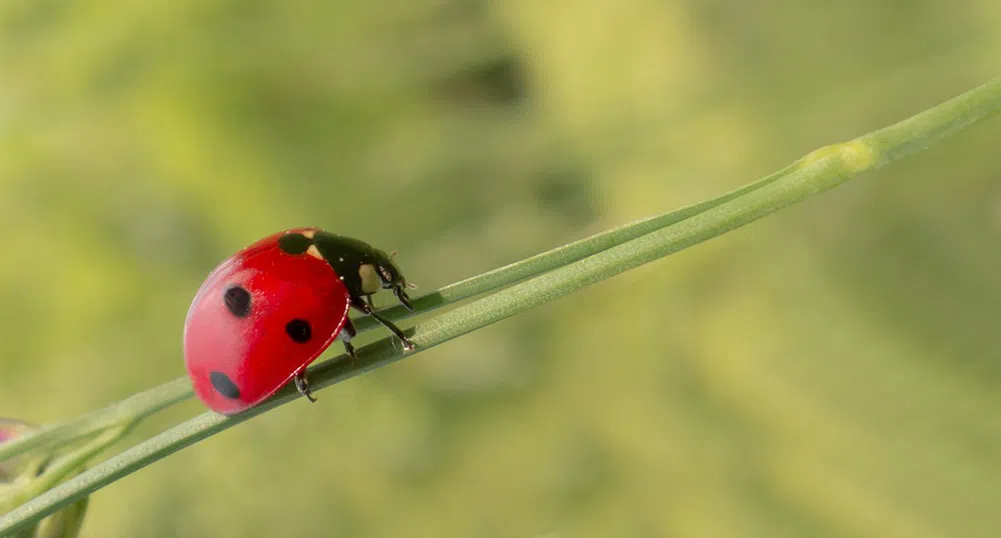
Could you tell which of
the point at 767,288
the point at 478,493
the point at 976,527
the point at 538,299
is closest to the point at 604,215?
the point at 767,288

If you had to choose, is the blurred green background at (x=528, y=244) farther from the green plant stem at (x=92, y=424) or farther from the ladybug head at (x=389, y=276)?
the green plant stem at (x=92, y=424)

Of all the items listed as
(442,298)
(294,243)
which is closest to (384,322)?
(442,298)

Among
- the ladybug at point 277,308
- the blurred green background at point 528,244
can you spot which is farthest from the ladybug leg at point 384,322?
the blurred green background at point 528,244

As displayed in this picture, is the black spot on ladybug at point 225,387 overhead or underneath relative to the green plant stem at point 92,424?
underneath

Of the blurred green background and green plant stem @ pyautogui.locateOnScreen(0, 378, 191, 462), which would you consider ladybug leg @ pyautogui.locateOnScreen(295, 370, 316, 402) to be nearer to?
green plant stem @ pyautogui.locateOnScreen(0, 378, 191, 462)

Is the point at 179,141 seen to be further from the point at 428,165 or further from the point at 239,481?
the point at 239,481

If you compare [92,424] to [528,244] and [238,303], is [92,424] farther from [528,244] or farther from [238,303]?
[528,244]
